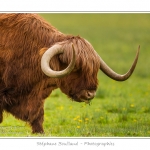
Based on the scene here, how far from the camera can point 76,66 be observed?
368 inches

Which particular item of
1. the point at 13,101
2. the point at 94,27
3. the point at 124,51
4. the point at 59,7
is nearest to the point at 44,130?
the point at 13,101

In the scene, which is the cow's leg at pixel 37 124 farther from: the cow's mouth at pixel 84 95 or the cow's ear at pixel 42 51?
the cow's ear at pixel 42 51

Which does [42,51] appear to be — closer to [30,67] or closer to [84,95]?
[30,67]

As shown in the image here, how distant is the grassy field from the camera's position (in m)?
10.2

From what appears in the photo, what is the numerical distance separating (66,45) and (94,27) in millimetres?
19674

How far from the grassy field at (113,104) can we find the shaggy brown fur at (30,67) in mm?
496

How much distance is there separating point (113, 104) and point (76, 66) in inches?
164

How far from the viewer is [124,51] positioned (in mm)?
22797

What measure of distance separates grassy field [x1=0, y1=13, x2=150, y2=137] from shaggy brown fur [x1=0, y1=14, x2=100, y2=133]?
0.50m

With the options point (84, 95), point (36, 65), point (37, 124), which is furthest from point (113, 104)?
point (36, 65)

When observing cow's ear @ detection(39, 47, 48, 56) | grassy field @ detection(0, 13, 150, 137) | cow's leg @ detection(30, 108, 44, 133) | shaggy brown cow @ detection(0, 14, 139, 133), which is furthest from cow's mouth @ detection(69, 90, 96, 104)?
cow's ear @ detection(39, 47, 48, 56)

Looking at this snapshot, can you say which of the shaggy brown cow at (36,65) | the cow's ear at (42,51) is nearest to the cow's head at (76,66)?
the shaggy brown cow at (36,65)

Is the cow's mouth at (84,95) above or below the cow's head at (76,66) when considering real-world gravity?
below

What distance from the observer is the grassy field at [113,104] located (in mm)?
10219
